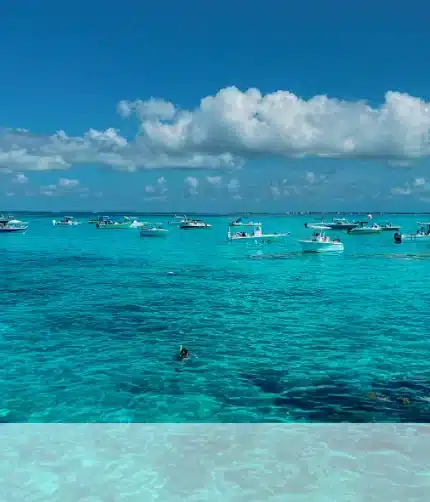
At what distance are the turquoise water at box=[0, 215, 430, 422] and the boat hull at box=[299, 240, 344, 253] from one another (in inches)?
641

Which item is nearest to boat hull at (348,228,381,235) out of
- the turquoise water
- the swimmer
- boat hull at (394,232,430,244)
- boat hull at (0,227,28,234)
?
boat hull at (394,232,430,244)

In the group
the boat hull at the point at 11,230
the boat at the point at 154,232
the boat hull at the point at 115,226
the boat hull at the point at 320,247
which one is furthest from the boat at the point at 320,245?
the boat hull at the point at 115,226

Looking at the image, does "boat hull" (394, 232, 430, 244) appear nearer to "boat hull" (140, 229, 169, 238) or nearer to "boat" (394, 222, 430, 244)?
"boat" (394, 222, 430, 244)

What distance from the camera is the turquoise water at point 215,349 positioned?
10.9 meters

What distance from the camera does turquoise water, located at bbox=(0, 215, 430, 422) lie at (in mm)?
10930

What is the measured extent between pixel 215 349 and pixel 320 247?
35.1m

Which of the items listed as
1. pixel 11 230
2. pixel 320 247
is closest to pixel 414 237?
pixel 320 247

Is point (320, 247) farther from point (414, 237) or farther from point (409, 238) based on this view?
point (409, 238)

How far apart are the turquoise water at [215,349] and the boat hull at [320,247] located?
641 inches

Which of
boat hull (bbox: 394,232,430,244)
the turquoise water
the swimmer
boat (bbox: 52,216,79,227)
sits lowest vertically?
the turquoise water

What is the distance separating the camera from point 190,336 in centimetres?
1705

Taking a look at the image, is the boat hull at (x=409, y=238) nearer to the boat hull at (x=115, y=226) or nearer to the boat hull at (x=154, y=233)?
the boat hull at (x=154, y=233)

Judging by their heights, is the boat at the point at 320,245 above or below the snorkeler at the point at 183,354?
above

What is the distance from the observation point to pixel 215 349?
15.4 m
